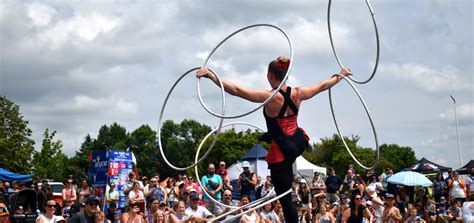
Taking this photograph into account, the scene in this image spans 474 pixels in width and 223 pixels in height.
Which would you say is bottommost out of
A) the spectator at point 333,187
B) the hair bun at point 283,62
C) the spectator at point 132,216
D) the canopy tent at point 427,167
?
the spectator at point 132,216

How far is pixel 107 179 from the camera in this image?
23031mm

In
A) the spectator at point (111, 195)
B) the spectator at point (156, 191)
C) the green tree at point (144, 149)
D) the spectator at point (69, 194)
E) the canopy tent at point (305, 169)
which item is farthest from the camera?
the green tree at point (144, 149)

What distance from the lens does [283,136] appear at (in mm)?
8422

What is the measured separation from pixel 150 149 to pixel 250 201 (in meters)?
94.2

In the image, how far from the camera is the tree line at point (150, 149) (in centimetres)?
Result: 5282

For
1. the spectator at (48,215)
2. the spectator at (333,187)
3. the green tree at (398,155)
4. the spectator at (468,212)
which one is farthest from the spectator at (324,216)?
Result: the green tree at (398,155)

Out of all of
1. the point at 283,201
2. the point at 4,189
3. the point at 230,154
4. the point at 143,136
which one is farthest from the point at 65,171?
the point at 283,201

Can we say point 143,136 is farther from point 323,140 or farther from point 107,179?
point 107,179

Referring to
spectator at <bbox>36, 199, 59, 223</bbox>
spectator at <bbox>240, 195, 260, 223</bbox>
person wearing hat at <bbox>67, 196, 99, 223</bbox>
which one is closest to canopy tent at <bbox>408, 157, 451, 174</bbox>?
spectator at <bbox>240, 195, 260, 223</bbox>

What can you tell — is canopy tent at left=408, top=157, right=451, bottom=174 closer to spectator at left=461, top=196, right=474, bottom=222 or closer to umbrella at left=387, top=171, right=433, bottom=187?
umbrella at left=387, top=171, right=433, bottom=187

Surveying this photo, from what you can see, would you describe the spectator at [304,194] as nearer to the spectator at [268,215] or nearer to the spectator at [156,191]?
the spectator at [268,215]

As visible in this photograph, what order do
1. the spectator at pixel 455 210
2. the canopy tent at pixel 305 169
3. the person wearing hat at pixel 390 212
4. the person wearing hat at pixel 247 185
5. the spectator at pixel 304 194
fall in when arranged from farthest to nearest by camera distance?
the canopy tent at pixel 305 169, the spectator at pixel 304 194, the spectator at pixel 455 210, the person wearing hat at pixel 247 185, the person wearing hat at pixel 390 212

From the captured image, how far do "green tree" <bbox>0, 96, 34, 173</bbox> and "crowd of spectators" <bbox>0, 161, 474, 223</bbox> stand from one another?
90.5 feet

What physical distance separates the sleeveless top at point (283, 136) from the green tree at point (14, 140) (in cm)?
4373
